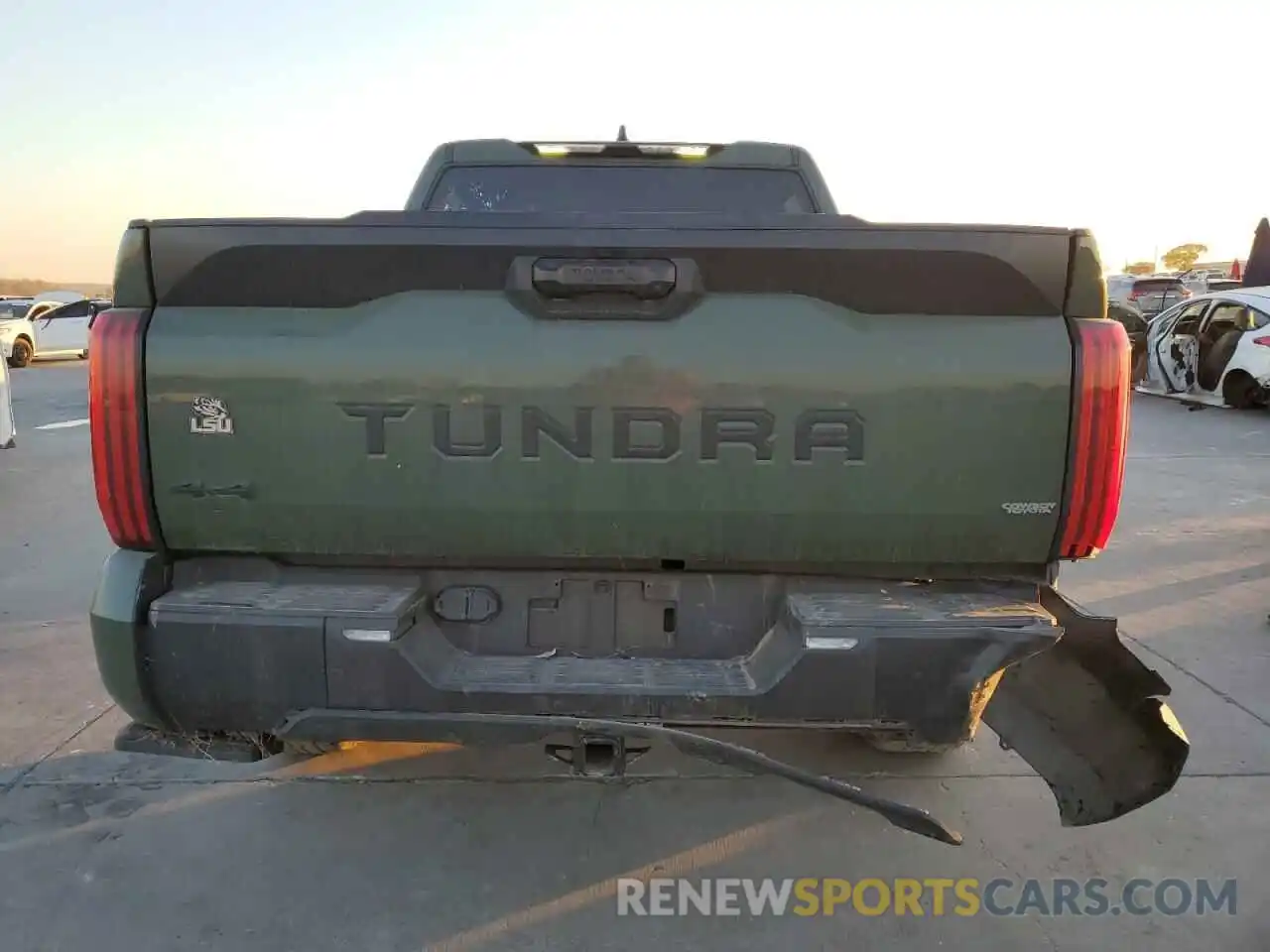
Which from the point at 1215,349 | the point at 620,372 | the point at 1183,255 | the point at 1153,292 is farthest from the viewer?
the point at 1183,255

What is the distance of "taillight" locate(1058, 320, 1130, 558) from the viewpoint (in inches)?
91.2

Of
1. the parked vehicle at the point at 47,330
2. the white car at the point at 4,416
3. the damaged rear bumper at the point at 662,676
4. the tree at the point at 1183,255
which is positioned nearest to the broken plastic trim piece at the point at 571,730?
the damaged rear bumper at the point at 662,676

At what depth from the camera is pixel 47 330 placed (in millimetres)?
22359

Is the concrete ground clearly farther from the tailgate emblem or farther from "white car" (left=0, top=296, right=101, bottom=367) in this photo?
"white car" (left=0, top=296, right=101, bottom=367)

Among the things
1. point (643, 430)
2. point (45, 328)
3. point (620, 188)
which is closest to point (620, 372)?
point (643, 430)

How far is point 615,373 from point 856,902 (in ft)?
5.94

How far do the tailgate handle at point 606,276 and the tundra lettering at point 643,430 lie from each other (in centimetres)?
31

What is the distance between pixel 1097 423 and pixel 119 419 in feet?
8.14

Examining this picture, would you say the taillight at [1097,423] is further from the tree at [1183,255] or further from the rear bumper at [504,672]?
the tree at [1183,255]

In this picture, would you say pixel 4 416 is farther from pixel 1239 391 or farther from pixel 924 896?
pixel 1239 391

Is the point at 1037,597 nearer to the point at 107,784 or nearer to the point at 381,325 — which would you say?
the point at 381,325

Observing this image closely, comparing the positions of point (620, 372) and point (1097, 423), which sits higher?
point (620, 372)

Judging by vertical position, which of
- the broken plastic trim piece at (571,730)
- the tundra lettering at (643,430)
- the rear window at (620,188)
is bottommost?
the broken plastic trim piece at (571,730)

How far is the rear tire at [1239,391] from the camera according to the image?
13.4 m
